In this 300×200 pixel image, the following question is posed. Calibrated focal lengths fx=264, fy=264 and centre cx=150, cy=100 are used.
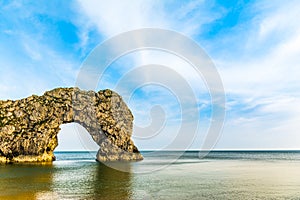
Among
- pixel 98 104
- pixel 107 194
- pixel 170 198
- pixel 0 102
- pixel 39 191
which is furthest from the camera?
pixel 98 104

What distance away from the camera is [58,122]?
11494 centimetres

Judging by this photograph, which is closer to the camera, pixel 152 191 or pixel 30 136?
pixel 152 191

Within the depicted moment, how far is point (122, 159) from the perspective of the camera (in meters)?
118

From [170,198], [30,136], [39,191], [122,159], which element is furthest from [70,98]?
[170,198]

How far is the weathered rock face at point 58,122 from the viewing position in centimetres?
10475

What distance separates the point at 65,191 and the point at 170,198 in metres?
16.5

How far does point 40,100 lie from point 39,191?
85.8m

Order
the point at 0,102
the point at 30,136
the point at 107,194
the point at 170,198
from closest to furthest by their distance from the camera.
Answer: the point at 170,198, the point at 107,194, the point at 30,136, the point at 0,102

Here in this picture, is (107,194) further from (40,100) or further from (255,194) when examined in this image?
(40,100)

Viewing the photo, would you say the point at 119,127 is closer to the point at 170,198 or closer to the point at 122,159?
the point at 122,159

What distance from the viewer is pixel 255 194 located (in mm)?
38469

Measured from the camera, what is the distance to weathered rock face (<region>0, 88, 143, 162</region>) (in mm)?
104750

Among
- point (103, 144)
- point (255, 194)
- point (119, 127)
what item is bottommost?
point (255, 194)

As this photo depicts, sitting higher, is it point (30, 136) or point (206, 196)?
point (30, 136)
